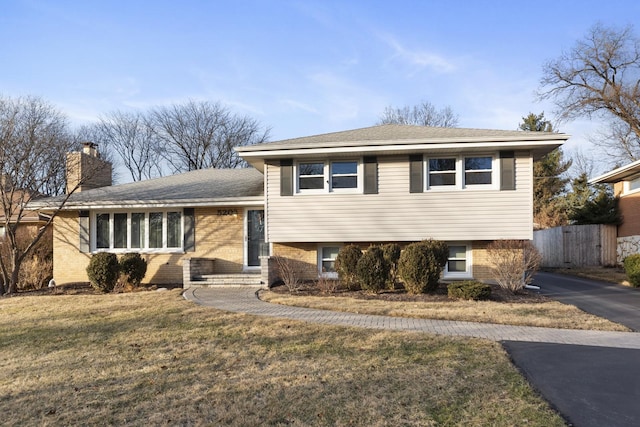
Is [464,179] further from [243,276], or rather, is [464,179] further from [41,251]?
[41,251]

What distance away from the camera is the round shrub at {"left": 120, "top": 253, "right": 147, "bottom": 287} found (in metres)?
13.6

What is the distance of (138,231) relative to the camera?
1536cm

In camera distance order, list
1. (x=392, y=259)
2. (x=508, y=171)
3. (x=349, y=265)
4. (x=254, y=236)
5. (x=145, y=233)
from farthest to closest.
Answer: (x=145, y=233) < (x=254, y=236) < (x=508, y=171) < (x=349, y=265) < (x=392, y=259)

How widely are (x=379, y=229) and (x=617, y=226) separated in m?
13.5

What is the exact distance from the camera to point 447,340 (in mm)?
6891

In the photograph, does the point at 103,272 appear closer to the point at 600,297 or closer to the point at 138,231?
the point at 138,231

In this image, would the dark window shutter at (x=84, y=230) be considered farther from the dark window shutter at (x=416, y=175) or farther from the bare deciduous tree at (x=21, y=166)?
the dark window shutter at (x=416, y=175)

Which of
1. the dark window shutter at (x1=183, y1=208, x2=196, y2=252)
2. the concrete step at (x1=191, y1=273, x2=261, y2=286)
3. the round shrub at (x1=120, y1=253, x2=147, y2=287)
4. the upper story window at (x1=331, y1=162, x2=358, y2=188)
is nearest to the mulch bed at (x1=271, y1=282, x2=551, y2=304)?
the concrete step at (x1=191, y1=273, x2=261, y2=286)

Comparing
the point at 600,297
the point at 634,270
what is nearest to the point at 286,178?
the point at 600,297

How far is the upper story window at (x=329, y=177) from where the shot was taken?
13562 mm

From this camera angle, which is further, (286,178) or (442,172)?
(286,178)

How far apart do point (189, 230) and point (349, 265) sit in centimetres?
588

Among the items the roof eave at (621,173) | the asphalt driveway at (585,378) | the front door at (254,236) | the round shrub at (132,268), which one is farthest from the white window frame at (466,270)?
the round shrub at (132,268)

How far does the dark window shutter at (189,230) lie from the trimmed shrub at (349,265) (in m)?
5.30
